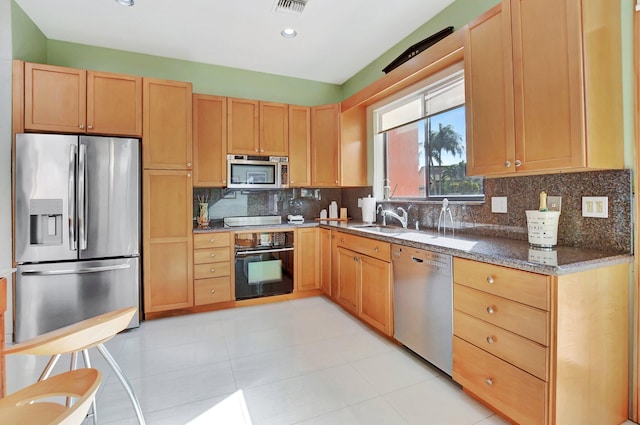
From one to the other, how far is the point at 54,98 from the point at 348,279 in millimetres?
3183

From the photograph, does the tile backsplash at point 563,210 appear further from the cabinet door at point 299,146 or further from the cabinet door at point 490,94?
the cabinet door at point 299,146

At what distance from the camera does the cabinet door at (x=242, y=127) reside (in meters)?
3.51

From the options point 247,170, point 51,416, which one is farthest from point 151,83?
point 51,416

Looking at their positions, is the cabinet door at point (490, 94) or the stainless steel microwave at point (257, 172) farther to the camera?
the stainless steel microwave at point (257, 172)

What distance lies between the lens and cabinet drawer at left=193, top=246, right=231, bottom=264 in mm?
3170

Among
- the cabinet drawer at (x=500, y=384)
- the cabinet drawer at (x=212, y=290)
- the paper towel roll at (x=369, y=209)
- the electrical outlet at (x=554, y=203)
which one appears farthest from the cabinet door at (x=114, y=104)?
the electrical outlet at (x=554, y=203)

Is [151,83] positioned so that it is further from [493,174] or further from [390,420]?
[390,420]

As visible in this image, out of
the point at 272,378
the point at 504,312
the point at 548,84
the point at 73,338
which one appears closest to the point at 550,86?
the point at 548,84

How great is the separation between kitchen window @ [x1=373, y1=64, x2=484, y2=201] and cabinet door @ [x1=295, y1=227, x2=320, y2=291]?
100 cm

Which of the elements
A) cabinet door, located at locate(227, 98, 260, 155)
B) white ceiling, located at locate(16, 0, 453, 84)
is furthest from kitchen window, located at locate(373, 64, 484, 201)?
cabinet door, located at locate(227, 98, 260, 155)

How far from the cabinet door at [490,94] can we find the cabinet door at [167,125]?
102 inches

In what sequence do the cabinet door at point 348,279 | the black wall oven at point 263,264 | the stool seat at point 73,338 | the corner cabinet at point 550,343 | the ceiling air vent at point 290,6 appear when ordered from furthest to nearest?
the black wall oven at point 263,264 → the cabinet door at point 348,279 → the ceiling air vent at point 290,6 → the corner cabinet at point 550,343 → the stool seat at point 73,338

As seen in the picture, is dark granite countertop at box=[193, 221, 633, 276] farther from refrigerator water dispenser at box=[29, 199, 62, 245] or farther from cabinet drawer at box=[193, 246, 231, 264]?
refrigerator water dispenser at box=[29, 199, 62, 245]

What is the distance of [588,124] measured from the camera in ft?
4.91
